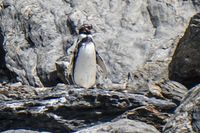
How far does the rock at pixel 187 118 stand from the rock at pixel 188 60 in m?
1.48

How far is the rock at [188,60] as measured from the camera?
14.0ft

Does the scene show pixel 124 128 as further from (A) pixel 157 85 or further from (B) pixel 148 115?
(A) pixel 157 85

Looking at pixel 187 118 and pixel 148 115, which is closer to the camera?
pixel 187 118

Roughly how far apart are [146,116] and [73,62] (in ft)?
6.84

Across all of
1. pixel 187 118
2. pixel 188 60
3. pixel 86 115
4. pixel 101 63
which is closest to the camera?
pixel 187 118

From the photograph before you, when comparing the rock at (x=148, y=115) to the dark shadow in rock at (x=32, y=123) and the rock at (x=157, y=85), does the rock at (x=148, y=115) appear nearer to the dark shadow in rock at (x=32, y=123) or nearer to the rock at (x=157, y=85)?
the rock at (x=157, y=85)

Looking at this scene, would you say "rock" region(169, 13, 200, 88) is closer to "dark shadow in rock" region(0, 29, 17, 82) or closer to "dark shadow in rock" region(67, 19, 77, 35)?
"dark shadow in rock" region(67, 19, 77, 35)

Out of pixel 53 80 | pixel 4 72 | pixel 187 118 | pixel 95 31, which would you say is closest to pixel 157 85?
pixel 187 118

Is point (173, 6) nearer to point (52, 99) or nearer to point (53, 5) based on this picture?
point (53, 5)

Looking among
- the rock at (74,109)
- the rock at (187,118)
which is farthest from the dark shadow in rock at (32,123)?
the rock at (187,118)

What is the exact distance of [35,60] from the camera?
566 centimetres

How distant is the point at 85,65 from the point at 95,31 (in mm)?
1427

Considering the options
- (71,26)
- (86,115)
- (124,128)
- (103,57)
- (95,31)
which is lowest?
(86,115)

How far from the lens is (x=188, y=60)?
431cm
